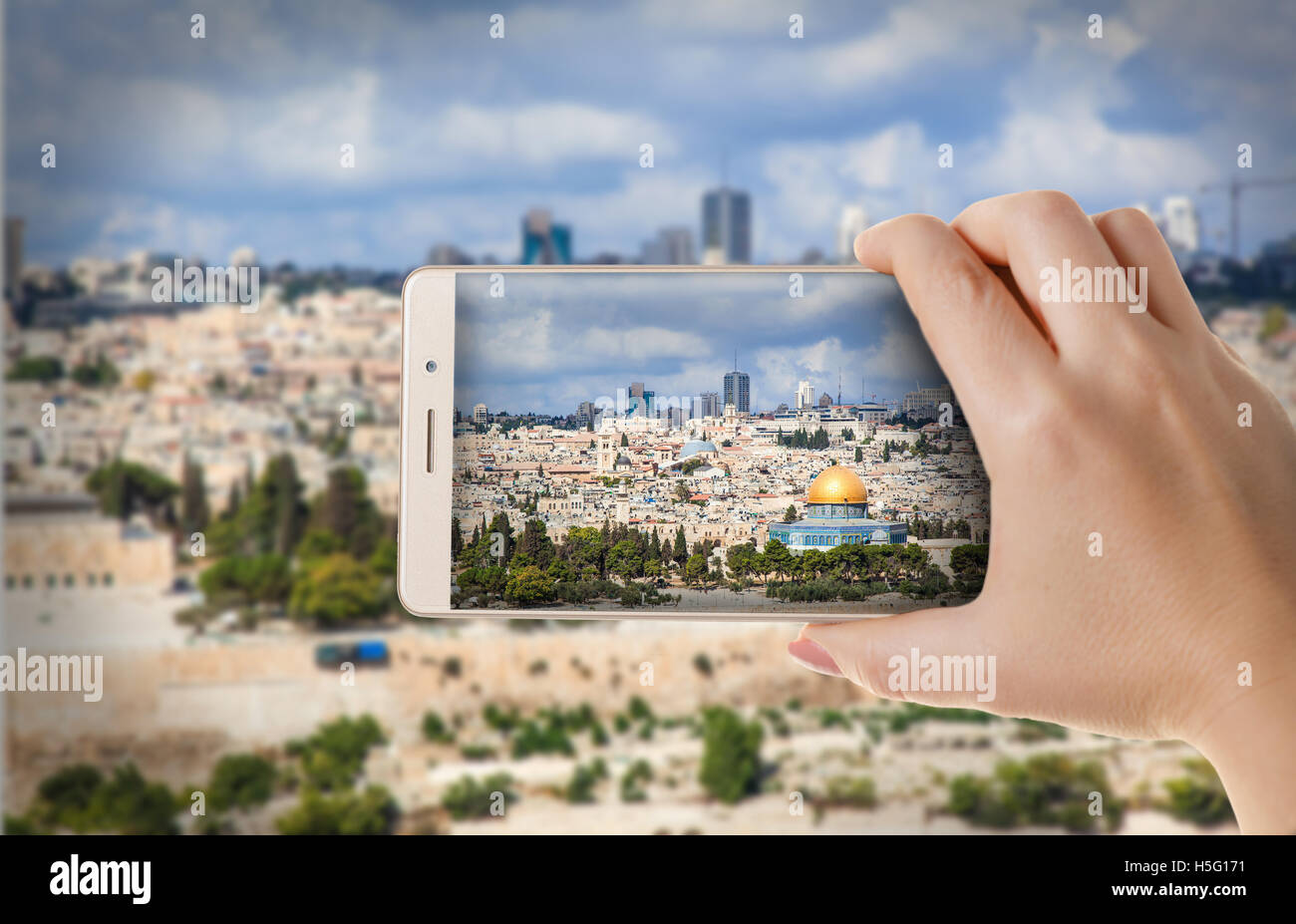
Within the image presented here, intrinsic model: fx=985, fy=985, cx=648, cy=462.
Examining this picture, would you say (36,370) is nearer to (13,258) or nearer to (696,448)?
(13,258)

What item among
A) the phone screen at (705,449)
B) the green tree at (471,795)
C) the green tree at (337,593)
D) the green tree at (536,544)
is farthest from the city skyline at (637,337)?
the green tree at (471,795)

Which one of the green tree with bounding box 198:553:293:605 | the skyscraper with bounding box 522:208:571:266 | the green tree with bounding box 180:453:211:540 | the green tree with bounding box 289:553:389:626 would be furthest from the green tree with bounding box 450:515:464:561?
the green tree with bounding box 198:553:293:605

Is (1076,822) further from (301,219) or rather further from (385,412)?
(301,219)

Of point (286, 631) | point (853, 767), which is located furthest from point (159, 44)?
point (853, 767)

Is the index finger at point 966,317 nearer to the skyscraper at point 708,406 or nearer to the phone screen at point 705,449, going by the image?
the phone screen at point 705,449

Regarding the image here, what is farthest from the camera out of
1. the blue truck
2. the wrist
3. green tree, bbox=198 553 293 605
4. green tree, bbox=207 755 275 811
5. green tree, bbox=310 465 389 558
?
green tree, bbox=207 755 275 811

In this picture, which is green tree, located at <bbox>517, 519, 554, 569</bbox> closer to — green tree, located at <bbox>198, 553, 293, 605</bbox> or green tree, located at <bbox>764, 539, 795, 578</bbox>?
green tree, located at <bbox>764, 539, 795, 578</bbox>
